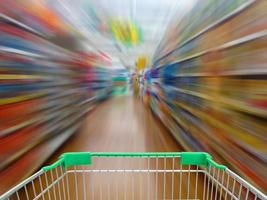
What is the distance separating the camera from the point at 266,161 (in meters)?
0.92

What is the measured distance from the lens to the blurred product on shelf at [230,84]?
37.8 inches

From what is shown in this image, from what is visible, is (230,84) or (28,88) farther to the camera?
(28,88)

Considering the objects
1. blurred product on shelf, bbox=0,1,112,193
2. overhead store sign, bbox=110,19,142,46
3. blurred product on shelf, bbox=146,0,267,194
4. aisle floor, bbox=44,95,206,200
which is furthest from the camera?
overhead store sign, bbox=110,19,142,46

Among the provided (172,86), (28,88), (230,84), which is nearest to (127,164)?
(28,88)

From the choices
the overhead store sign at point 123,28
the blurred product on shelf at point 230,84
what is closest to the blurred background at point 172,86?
the blurred product on shelf at point 230,84

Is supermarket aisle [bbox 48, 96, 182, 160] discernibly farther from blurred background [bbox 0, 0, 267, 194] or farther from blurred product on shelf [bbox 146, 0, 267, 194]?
blurred product on shelf [bbox 146, 0, 267, 194]

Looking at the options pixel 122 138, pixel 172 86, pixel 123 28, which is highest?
pixel 123 28

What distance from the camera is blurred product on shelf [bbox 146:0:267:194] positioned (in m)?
0.96

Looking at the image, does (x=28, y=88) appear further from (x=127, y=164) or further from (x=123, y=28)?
(x=123, y=28)

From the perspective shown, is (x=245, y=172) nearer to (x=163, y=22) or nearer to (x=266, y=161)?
(x=266, y=161)

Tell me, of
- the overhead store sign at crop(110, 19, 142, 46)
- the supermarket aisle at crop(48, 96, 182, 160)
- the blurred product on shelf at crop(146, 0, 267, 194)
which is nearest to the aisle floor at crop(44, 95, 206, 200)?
the supermarket aisle at crop(48, 96, 182, 160)

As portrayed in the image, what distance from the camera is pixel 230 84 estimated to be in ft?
4.04

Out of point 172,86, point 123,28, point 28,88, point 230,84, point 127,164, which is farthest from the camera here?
point 123,28

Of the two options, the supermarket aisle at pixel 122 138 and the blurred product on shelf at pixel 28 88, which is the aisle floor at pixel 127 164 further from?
the blurred product on shelf at pixel 28 88
